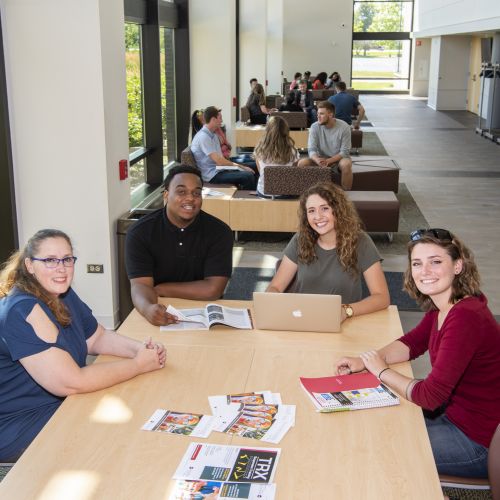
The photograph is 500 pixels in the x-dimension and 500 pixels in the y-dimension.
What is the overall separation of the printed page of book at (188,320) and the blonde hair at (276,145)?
488cm

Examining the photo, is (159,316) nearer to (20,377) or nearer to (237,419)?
(20,377)

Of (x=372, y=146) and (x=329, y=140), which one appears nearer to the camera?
(x=329, y=140)

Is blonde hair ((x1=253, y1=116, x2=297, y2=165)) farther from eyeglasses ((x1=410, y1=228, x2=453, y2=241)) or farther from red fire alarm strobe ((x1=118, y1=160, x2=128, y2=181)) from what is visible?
eyeglasses ((x1=410, y1=228, x2=453, y2=241))

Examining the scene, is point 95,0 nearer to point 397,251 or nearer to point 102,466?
point 102,466

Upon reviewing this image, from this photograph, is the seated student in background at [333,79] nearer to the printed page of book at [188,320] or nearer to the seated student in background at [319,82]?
the seated student in background at [319,82]

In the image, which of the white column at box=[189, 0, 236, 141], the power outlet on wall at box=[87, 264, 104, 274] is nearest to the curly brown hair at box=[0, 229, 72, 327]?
the power outlet on wall at box=[87, 264, 104, 274]

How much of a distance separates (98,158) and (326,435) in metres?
3.44

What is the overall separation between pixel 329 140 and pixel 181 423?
788 cm

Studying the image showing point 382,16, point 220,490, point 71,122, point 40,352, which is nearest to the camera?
point 220,490

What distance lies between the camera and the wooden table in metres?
2.30

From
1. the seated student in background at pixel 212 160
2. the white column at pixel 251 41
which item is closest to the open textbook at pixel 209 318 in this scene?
the seated student in background at pixel 212 160

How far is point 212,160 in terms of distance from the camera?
945 centimetres

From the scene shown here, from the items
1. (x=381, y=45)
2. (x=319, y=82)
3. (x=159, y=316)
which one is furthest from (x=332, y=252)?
(x=381, y=45)

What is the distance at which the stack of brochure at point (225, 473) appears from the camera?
7.43ft
